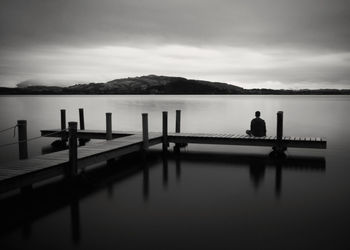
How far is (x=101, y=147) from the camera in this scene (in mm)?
11953

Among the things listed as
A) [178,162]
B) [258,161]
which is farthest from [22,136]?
[258,161]

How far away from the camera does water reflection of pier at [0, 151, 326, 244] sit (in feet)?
24.9

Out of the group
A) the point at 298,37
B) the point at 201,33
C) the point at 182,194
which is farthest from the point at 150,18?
the point at 182,194

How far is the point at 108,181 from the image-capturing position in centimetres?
1100

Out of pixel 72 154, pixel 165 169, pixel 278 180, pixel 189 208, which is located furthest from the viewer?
pixel 165 169

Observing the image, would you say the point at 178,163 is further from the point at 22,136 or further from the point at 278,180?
the point at 22,136

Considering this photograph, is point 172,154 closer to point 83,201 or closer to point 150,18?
Result: point 83,201

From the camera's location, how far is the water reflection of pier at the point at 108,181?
760cm

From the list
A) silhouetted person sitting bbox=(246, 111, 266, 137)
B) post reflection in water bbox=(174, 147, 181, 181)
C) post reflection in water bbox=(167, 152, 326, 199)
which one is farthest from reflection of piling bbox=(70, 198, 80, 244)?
silhouetted person sitting bbox=(246, 111, 266, 137)

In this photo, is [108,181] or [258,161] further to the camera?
[258,161]

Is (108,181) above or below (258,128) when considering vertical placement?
below

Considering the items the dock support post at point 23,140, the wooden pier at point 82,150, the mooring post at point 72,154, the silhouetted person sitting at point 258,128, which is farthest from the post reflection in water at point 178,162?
the dock support post at point 23,140

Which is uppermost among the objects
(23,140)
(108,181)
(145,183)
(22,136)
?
A: (22,136)

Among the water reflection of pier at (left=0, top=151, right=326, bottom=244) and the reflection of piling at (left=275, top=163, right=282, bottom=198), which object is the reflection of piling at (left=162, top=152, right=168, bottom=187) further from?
the reflection of piling at (left=275, top=163, right=282, bottom=198)
